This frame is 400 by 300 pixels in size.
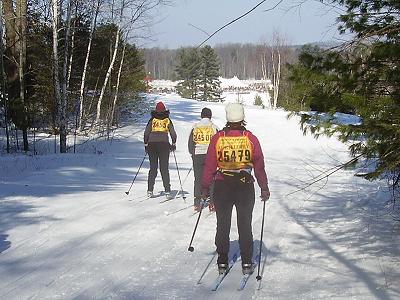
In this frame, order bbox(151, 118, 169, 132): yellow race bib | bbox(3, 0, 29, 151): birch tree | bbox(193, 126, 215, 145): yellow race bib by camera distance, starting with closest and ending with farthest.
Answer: bbox(193, 126, 215, 145): yellow race bib
bbox(151, 118, 169, 132): yellow race bib
bbox(3, 0, 29, 151): birch tree

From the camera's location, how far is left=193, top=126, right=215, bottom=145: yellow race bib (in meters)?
9.98

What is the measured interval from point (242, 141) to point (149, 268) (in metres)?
2.00

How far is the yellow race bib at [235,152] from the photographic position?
6066 millimetres

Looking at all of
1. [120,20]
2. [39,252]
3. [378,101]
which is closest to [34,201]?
[39,252]

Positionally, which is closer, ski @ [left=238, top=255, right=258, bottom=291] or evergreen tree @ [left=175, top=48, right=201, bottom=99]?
ski @ [left=238, top=255, right=258, bottom=291]

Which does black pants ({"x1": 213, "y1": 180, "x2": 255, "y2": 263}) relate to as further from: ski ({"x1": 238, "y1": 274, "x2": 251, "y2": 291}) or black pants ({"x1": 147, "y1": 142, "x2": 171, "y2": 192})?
black pants ({"x1": 147, "y1": 142, "x2": 171, "y2": 192})

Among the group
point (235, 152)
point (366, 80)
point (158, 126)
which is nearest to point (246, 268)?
point (235, 152)

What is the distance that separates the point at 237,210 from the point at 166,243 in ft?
5.85

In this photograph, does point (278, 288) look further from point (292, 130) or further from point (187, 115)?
point (187, 115)

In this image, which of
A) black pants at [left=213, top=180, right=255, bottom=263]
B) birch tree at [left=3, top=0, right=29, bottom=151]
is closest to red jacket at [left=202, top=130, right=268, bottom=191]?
black pants at [left=213, top=180, right=255, bottom=263]

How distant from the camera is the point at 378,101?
5965mm

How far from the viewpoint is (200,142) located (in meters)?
10.0

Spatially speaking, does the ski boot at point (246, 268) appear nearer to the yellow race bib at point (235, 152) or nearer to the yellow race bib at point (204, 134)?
the yellow race bib at point (235, 152)

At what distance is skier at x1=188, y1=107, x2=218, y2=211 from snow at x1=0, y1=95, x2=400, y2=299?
1.44 feet
